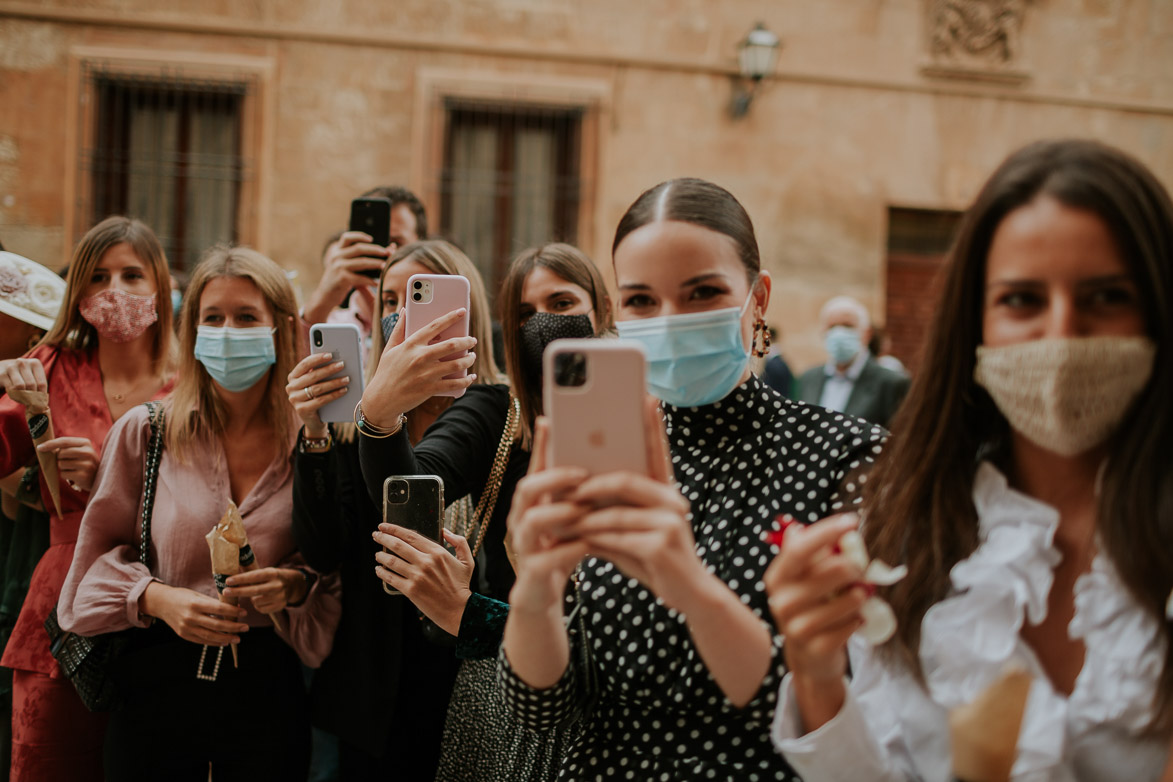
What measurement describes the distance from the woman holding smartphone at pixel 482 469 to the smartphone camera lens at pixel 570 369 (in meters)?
0.95

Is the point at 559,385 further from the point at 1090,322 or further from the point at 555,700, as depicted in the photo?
the point at 1090,322

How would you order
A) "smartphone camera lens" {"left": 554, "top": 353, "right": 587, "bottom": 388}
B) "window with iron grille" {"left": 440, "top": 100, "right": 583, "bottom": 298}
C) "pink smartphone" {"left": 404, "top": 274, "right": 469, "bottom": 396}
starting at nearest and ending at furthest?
"smartphone camera lens" {"left": 554, "top": 353, "right": 587, "bottom": 388} < "pink smartphone" {"left": 404, "top": 274, "right": 469, "bottom": 396} < "window with iron grille" {"left": 440, "top": 100, "right": 583, "bottom": 298}

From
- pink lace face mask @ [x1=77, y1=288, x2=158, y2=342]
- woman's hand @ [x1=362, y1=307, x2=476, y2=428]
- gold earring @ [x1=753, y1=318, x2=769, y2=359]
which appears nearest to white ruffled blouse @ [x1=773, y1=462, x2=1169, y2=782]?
gold earring @ [x1=753, y1=318, x2=769, y2=359]

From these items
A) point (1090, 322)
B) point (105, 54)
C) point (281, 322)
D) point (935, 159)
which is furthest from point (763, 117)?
point (1090, 322)

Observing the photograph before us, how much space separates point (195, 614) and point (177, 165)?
23.8ft

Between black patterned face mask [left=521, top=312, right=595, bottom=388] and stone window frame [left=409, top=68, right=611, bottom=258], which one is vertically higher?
stone window frame [left=409, top=68, right=611, bottom=258]

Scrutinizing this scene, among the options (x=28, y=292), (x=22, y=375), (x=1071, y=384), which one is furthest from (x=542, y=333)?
(x=28, y=292)

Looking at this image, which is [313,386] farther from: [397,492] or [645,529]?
[645,529]

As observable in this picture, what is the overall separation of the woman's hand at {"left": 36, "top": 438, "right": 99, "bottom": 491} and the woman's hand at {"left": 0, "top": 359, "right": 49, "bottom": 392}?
196mm

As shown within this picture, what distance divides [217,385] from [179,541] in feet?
1.81

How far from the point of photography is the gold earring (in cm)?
199

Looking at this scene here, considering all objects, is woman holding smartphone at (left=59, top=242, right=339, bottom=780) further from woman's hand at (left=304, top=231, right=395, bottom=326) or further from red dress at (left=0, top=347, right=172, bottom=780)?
woman's hand at (left=304, top=231, right=395, bottom=326)

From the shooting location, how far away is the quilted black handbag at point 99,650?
8.78 feet

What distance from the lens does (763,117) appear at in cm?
900
